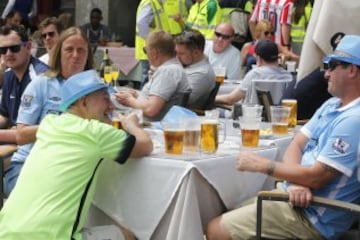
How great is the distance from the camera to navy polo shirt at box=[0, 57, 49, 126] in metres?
5.76

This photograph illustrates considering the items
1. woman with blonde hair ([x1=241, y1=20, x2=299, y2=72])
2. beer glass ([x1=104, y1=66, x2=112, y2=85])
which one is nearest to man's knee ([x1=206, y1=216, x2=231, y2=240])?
beer glass ([x1=104, y1=66, x2=112, y2=85])

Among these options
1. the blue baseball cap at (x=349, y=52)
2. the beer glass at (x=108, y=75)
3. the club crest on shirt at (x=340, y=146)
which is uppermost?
the blue baseball cap at (x=349, y=52)

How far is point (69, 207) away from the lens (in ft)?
12.7

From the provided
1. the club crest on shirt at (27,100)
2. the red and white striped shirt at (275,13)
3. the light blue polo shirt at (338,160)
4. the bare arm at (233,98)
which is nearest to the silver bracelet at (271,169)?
the light blue polo shirt at (338,160)

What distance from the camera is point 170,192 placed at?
414cm

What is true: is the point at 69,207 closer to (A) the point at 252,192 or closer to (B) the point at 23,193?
(B) the point at 23,193

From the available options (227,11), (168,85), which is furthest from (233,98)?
(227,11)

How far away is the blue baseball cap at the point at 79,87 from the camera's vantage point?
13.5 ft

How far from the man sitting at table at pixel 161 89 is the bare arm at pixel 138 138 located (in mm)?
1823

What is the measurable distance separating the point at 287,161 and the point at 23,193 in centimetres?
133

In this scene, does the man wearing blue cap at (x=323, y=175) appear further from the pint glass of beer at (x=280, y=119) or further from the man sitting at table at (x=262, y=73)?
the man sitting at table at (x=262, y=73)

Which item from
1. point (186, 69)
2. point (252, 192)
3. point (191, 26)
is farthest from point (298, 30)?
point (252, 192)

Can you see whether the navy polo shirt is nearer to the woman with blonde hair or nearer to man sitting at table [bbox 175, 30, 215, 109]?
man sitting at table [bbox 175, 30, 215, 109]

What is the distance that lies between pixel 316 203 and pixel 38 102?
2.01 metres
